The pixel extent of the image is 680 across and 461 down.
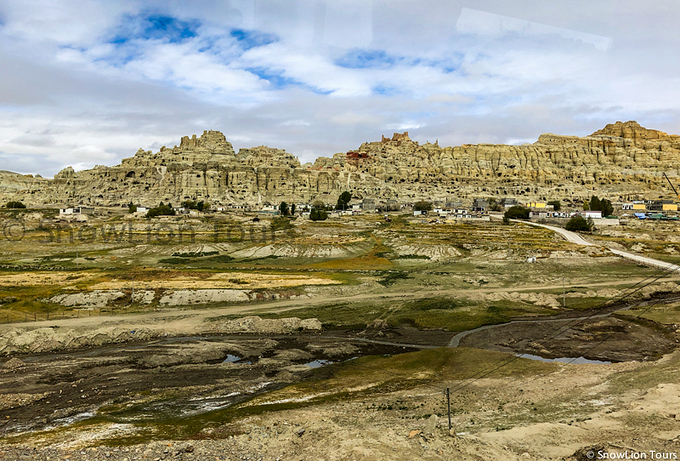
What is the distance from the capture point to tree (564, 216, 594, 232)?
11519 cm

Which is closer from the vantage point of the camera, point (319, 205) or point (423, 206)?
point (423, 206)

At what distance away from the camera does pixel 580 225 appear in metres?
115

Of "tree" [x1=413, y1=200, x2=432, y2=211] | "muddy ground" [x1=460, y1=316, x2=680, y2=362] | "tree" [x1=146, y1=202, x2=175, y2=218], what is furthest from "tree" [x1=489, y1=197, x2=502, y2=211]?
"muddy ground" [x1=460, y1=316, x2=680, y2=362]

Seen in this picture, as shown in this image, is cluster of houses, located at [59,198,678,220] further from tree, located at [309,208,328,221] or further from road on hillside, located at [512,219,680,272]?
road on hillside, located at [512,219,680,272]

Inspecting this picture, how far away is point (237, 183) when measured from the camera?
192875mm

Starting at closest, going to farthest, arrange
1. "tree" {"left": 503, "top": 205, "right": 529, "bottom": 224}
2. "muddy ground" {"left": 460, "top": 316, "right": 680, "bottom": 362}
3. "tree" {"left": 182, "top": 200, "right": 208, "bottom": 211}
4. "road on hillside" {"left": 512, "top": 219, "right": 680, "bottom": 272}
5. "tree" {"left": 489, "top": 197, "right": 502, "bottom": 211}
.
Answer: "muddy ground" {"left": 460, "top": 316, "right": 680, "bottom": 362} → "road on hillside" {"left": 512, "top": 219, "right": 680, "bottom": 272} → "tree" {"left": 503, "top": 205, "right": 529, "bottom": 224} → "tree" {"left": 182, "top": 200, "right": 208, "bottom": 211} → "tree" {"left": 489, "top": 197, "right": 502, "bottom": 211}

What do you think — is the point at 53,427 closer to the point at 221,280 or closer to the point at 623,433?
the point at 623,433

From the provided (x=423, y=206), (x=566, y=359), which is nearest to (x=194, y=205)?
(x=423, y=206)

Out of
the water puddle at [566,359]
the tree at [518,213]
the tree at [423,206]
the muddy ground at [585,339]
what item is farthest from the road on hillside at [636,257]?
the tree at [423,206]

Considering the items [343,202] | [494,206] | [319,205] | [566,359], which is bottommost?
[566,359]

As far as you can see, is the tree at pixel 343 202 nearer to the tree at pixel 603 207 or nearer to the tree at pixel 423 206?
the tree at pixel 423 206

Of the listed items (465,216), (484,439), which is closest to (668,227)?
(465,216)

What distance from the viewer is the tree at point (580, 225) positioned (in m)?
115

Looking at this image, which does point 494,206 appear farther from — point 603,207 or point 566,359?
point 566,359
